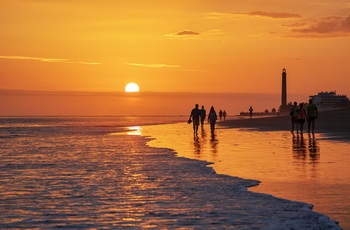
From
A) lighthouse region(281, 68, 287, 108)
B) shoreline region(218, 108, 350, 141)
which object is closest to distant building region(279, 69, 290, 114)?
lighthouse region(281, 68, 287, 108)

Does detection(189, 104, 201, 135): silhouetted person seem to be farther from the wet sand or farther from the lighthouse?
the lighthouse

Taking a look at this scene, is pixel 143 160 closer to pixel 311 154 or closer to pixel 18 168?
pixel 18 168

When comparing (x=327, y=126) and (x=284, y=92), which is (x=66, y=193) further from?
(x=284, y=92)

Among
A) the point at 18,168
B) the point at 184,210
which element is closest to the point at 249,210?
the point at 184,210

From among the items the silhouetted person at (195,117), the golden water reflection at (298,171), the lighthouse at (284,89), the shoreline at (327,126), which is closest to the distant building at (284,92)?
the lighthouse at (284,89)

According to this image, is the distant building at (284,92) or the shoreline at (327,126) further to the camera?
the distant building at (284,92)

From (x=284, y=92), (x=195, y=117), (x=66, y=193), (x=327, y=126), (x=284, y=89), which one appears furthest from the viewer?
(x=284, y=89)

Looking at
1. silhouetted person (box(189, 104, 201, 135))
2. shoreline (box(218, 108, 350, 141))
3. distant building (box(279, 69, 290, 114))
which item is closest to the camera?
shoreline (box(218, 108, 350, 141))

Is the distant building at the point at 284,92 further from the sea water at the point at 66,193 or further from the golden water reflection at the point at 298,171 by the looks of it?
the sea water at the point at 66,193

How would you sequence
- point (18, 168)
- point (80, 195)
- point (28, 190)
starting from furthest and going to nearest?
point (18, 168) < point (28, 190) < point (80, 195)

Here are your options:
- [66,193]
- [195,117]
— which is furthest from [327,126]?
[66,193]

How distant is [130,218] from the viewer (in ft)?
33.9

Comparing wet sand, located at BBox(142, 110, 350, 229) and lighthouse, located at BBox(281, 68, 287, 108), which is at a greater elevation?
lighthouse, located at BBox(281, 68, 287, 108)

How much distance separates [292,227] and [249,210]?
1617 mm
